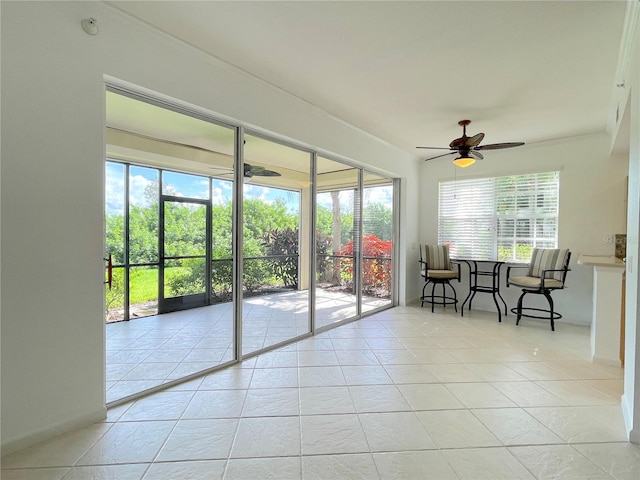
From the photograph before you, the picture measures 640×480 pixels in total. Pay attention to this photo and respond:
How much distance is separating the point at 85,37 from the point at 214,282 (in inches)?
87.4

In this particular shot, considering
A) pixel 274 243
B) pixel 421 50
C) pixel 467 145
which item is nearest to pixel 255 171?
pixel 274 243

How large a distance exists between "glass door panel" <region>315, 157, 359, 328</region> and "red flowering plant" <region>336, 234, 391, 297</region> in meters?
0.02

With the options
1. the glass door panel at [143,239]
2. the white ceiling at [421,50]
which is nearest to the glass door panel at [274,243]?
the white ceiling at [421,50]

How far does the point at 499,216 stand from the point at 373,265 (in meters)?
2.24

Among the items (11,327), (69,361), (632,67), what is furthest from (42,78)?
(632,67)

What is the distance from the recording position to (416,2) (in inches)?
74.9

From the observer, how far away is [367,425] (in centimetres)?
202

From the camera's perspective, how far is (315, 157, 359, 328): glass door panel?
4047 mm

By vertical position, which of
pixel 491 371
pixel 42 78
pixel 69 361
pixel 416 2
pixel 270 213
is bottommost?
pixel 491 371

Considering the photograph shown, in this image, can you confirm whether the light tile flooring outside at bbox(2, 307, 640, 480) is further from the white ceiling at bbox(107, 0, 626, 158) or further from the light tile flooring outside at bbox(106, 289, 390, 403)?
the white ceiling at bbox(107, 0, 626, 158)

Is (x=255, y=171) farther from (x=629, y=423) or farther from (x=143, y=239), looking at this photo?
(x=629, y=423)

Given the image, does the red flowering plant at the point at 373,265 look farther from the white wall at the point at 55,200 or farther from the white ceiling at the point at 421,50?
the white wall at the point at 55,200

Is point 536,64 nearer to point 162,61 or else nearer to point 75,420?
point 162,61

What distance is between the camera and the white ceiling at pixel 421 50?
1991 mm
